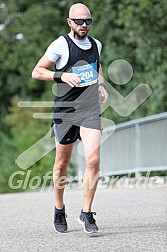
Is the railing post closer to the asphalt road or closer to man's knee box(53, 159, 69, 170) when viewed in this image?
the asphalt road

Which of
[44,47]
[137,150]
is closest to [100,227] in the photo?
[137,150]

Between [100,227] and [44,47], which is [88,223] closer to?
[100,227]

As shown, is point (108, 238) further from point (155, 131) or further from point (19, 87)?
point (19, 87)

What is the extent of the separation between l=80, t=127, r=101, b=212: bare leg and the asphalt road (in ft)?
1.18

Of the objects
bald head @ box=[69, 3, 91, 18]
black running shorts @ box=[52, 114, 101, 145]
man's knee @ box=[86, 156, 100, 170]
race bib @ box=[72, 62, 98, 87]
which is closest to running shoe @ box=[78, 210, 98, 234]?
man's knee @ box=[86, 156, 100, 170]

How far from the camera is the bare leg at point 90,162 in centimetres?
770

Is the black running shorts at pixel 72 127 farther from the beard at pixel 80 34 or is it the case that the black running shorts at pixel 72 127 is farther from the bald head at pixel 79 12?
the bald head at pixel 79 12

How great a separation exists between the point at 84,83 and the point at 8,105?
3476 centimetres

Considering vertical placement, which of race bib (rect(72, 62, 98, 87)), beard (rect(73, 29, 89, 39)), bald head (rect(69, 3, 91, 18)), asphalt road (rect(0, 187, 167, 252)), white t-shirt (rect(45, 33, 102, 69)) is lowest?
asphalt road (rect(0, 187, 167, 252))

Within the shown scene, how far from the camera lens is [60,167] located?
8.00 metres

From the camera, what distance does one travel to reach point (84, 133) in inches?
307

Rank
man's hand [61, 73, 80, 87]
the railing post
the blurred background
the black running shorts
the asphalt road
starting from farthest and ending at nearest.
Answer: the blurred background → the railing post → the black running shorts → man's hand [61, 73, 80, 87] → the asphalt road

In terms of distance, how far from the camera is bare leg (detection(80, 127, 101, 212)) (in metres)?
7.70

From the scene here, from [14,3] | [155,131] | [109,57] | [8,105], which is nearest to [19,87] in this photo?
[8,105]
